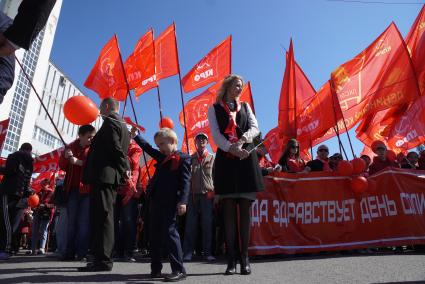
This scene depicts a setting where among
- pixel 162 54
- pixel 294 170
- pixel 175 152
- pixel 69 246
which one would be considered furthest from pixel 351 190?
pixel 162 54

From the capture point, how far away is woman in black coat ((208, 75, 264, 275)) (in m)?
3.62

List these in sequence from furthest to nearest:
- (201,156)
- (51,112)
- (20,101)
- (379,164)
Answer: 1. (51,112)
2. (20,101)
3. (379,164)
4. (201,156)

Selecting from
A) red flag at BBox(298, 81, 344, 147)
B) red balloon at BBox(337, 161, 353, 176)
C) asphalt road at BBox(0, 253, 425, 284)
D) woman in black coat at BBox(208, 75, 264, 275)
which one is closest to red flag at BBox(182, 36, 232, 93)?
red flag at BBox(298, 81, 344, 147)

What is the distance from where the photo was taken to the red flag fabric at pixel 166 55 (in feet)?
31.3

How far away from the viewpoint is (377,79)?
8.00 metres

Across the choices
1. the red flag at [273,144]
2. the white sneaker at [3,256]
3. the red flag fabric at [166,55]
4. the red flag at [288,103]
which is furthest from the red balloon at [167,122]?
the white sneaker at [3,256]

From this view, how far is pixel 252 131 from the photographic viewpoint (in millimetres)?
3881

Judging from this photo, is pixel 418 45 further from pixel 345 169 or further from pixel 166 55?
pixel 166 55

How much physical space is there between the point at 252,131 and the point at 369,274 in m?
1.74

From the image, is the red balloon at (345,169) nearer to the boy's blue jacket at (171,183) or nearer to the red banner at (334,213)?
the red banner at (334,213)

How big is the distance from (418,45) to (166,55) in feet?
19.5

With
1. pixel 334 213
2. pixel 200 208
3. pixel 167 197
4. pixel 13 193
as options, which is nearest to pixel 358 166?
pixel 334 213

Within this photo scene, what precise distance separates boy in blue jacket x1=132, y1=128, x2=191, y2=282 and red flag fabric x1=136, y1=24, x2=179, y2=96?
5.74m

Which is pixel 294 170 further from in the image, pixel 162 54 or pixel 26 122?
pixel 26 122
